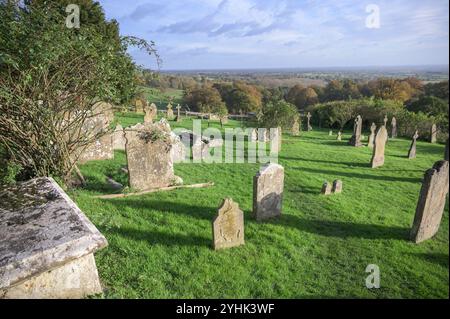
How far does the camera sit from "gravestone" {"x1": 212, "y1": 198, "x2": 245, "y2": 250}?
240 inches

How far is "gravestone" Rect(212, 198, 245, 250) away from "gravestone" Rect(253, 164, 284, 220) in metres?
1.29

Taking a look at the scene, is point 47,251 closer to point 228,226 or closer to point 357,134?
point 228,226

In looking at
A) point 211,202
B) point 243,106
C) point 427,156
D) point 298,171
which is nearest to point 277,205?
point 211,202

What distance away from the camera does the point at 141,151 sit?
9.27 m

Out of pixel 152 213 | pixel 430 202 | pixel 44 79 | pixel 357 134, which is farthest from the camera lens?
pixel 357 134

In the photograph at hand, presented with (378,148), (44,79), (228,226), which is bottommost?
(228,226)

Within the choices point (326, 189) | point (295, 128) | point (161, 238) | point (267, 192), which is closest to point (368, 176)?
point (326, 189)

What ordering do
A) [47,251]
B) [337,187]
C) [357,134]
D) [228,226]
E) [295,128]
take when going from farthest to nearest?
[295,128], [357,134], [337,187], [228,226], [47,251]

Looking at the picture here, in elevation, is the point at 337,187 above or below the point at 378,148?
below

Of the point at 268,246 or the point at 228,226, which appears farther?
the point at 268,246

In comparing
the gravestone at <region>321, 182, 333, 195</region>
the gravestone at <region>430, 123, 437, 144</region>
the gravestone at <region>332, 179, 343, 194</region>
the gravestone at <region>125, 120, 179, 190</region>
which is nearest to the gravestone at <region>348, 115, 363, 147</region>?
the gravestone at <region>430, 123, 437, 144</region>

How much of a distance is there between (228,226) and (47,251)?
3.40 meters

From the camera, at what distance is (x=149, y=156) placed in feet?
31.1
